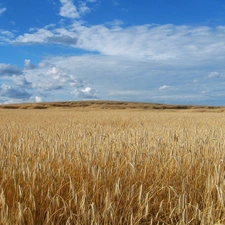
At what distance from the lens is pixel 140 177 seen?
10.00 feet

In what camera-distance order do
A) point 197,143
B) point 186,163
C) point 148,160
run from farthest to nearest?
point 197,143 → point 186,163 → point 148,160

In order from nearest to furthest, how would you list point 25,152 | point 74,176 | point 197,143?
point 74,176 → point 25,152 → point 197,143

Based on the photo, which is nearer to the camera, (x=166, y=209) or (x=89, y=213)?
(x=89, y=213)

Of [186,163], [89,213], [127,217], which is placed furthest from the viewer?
[186,163]

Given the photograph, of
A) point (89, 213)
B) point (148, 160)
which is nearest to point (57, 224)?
point (89, 213)

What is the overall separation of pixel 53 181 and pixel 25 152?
4.10 feet

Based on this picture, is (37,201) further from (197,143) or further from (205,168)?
(197,143)

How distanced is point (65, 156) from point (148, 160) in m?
1.08

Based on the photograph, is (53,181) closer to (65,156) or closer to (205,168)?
(65,156)

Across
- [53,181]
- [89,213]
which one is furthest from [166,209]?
[53,181]

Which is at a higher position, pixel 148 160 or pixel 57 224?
pixel 148 160

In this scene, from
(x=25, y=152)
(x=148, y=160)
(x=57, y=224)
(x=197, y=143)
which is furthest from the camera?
(x=197, y=143)

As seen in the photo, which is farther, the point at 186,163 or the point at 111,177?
the point at 186,163

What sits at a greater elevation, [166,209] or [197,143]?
[197,143]
